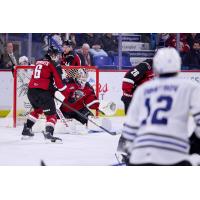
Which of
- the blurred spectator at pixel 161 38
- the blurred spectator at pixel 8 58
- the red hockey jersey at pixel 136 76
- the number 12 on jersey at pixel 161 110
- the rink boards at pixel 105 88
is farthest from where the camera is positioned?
the rink boards at pixel 105 88

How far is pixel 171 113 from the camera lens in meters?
2.23

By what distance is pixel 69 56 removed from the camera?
4297 millimetres

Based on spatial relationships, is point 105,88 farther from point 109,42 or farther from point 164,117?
point 164,117

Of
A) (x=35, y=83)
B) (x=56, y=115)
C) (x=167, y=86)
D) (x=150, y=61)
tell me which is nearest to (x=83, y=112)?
(x=56, y=115)

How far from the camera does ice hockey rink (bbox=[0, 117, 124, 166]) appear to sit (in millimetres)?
3707

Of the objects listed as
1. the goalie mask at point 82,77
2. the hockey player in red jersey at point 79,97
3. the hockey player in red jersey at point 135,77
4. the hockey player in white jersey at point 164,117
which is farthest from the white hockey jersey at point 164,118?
the hockey player in red jersey at point 79,97

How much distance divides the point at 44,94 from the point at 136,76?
99cm

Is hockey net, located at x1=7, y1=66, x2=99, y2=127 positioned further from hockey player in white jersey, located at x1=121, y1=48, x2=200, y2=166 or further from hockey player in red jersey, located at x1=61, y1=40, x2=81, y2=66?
hockey player in white jersey, located at x1=121, y1=48, x2=200, y2=166

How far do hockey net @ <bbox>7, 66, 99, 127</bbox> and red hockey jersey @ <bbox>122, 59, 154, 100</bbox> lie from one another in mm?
631

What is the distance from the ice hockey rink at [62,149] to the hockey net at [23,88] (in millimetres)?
163

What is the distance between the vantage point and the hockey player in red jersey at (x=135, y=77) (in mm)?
3613

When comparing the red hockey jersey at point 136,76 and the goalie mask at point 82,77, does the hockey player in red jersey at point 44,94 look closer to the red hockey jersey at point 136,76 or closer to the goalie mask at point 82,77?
the goalie mask at point 82,77

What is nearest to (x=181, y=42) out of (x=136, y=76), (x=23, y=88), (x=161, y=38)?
(x=161, y=38)
